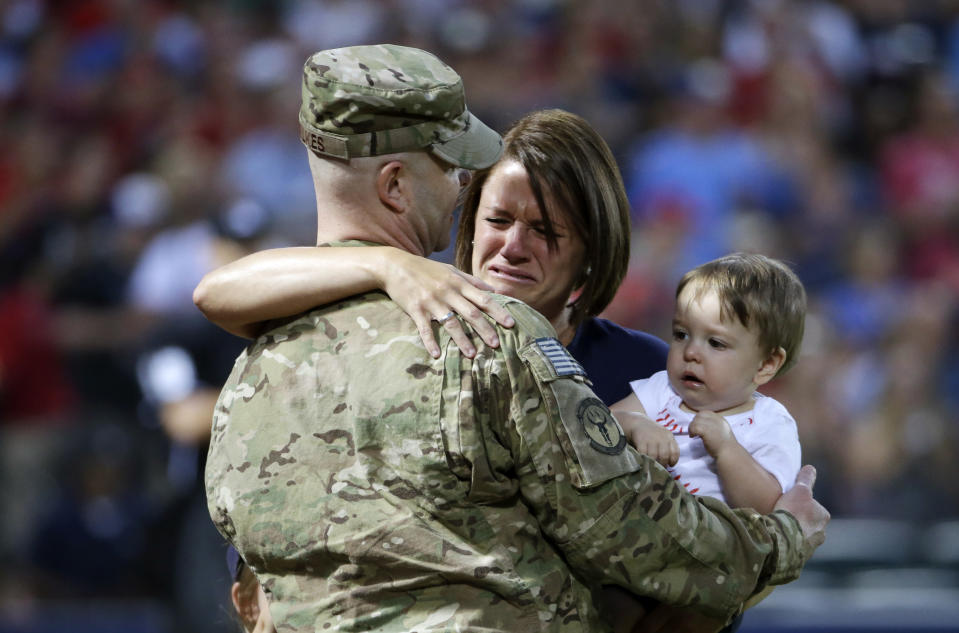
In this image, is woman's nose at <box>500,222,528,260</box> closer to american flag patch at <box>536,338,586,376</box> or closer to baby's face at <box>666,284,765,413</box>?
baby's face at <box>666,284,765,413</box>

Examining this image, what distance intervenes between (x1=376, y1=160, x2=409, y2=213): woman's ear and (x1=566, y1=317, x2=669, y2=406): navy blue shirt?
820 mm

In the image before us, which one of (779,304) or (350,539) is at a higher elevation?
→ (779,304)

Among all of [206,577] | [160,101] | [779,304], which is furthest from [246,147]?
[779,304]

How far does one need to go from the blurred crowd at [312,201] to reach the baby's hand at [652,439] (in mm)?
3139

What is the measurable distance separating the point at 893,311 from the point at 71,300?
407cm

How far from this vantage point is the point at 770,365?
2.60m

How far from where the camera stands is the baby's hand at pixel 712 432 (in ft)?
7.80

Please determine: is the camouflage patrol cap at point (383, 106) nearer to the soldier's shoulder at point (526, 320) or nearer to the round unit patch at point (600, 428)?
the soldier's shoulder at point (526, 320)

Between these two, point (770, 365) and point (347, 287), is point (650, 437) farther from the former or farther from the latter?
point (347, 287)

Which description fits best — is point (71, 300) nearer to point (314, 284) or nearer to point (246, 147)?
point (246, 147)

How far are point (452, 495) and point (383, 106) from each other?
613 mm

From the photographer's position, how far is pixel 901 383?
6.29 m

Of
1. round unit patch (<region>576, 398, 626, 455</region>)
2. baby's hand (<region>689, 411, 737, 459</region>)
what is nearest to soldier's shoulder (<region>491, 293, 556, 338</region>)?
round unit patch (<region>576, 398, 626, 455</region>)

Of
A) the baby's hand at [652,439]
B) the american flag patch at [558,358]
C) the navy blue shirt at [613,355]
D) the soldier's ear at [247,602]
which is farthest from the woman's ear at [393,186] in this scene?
the soldier's ear at [247,602]
